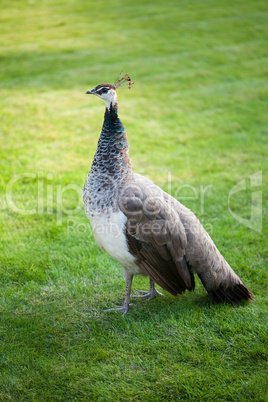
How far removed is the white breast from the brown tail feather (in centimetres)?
86

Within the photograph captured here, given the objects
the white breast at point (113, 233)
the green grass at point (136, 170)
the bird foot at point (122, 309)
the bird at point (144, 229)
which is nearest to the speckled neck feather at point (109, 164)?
the bird at point (144, 229)

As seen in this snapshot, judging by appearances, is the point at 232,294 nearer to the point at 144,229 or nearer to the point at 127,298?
the point at 127,298

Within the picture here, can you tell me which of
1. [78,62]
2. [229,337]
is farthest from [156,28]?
[229,337]

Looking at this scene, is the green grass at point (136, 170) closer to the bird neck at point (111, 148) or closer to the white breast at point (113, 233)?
the white breast at point (113, 233)

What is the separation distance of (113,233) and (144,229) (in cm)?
29

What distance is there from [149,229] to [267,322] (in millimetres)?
1443

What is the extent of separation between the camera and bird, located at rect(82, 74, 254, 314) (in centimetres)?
372

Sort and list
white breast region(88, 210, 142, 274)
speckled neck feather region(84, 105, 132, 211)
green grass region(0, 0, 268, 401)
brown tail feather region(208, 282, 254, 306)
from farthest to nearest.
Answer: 1. brown tail feather region(208, 282, 254, 306)
2. speckled neck feather region(84, 105, 132, 211)
3. white breast region(88, 210, 142, 274)
4. green grass region(0, 0, 268, 401)

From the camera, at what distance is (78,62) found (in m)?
11.5

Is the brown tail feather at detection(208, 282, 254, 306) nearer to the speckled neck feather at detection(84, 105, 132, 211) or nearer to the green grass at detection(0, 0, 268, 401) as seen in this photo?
the green grass at detection(0, 0, 268, 401)

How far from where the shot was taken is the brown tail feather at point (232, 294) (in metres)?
4.05

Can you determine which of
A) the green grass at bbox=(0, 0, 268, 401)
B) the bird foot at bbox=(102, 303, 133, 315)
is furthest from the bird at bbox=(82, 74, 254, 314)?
the green grass at bbox=(0, 0, 268, 401)

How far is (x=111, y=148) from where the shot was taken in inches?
156

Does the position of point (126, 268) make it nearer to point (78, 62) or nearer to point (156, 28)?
point (78, 62)
